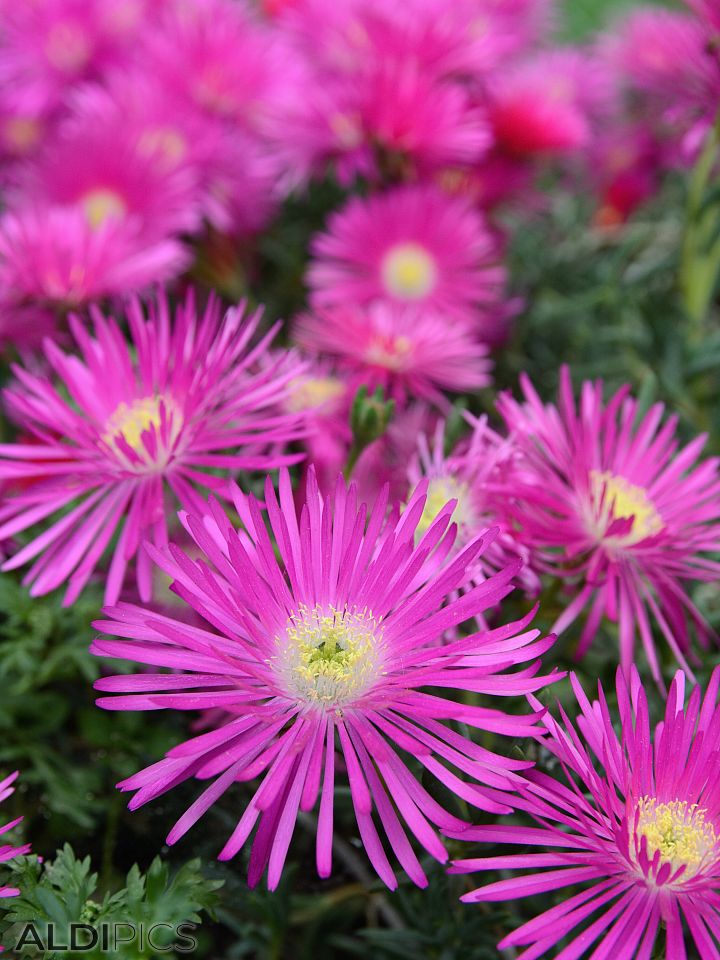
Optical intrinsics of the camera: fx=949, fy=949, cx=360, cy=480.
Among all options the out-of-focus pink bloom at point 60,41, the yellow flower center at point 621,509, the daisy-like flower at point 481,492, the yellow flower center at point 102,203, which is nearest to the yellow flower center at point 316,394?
the daisy-like flower at point 481,492

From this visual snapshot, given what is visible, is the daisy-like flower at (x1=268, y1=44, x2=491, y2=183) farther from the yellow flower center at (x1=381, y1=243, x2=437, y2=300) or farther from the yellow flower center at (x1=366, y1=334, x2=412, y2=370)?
the yellow flower center at (x1=366, y1=334, x2=412, y2=370)

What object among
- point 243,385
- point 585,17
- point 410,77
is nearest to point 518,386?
point 410,77

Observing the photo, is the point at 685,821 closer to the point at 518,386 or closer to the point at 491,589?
the point at 491,589

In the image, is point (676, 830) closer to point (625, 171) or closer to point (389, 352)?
point (389, 352)

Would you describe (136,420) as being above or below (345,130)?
below

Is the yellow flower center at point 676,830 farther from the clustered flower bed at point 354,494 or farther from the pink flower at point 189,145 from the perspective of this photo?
the pink flower at point 189,145

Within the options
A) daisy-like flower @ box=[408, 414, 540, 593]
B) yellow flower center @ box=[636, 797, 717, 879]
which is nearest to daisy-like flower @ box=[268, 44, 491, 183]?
daisy-like flower @ box=[408, 414, 540, 593]

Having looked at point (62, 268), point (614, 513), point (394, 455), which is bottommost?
point (614, 513)

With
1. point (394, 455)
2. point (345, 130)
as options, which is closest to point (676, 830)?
point (394, 455)
